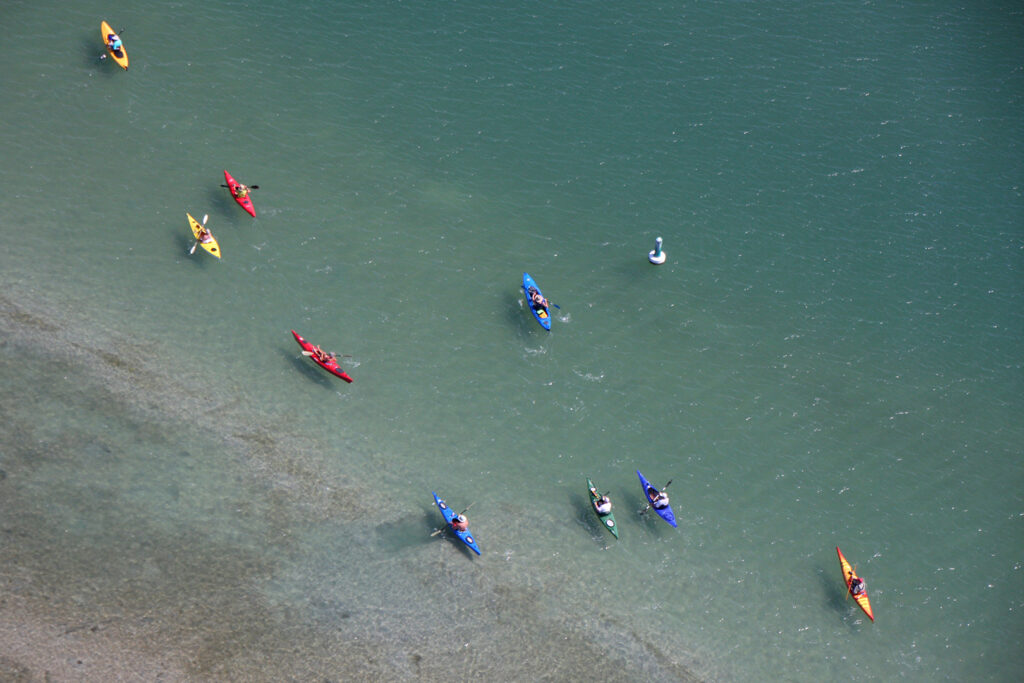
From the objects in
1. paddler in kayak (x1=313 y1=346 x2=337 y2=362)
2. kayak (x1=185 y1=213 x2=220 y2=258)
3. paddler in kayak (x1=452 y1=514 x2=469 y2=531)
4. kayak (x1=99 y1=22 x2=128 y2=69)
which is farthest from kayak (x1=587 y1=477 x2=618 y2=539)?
kayak (x1=99 y1=22 x2=128 y2=69)

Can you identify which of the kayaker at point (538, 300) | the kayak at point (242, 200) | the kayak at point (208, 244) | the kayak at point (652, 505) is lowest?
the kayak at point (652, 505)

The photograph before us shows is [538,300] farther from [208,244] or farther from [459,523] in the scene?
[208,244]

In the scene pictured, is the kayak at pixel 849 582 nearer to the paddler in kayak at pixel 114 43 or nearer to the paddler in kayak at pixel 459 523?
the paddler in kayak at pixel 459 523

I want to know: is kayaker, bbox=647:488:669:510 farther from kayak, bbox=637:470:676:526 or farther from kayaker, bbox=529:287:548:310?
kayaker, bbox=529:287:548:310

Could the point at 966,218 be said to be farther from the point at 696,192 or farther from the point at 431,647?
the point at 431,647

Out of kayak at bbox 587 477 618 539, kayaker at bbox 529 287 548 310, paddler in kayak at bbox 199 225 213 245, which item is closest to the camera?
kayak at bbox 587 477 618 539

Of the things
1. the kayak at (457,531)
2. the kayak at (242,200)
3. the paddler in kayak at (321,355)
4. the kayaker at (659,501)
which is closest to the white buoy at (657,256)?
the kayaker at (659,501)

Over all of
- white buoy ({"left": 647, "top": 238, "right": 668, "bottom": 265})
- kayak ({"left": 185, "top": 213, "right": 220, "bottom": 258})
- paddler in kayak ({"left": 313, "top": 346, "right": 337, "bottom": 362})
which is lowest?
paddler in kayak ({"left": 313, "top": 346, "right": 337, "bottom": 362})
